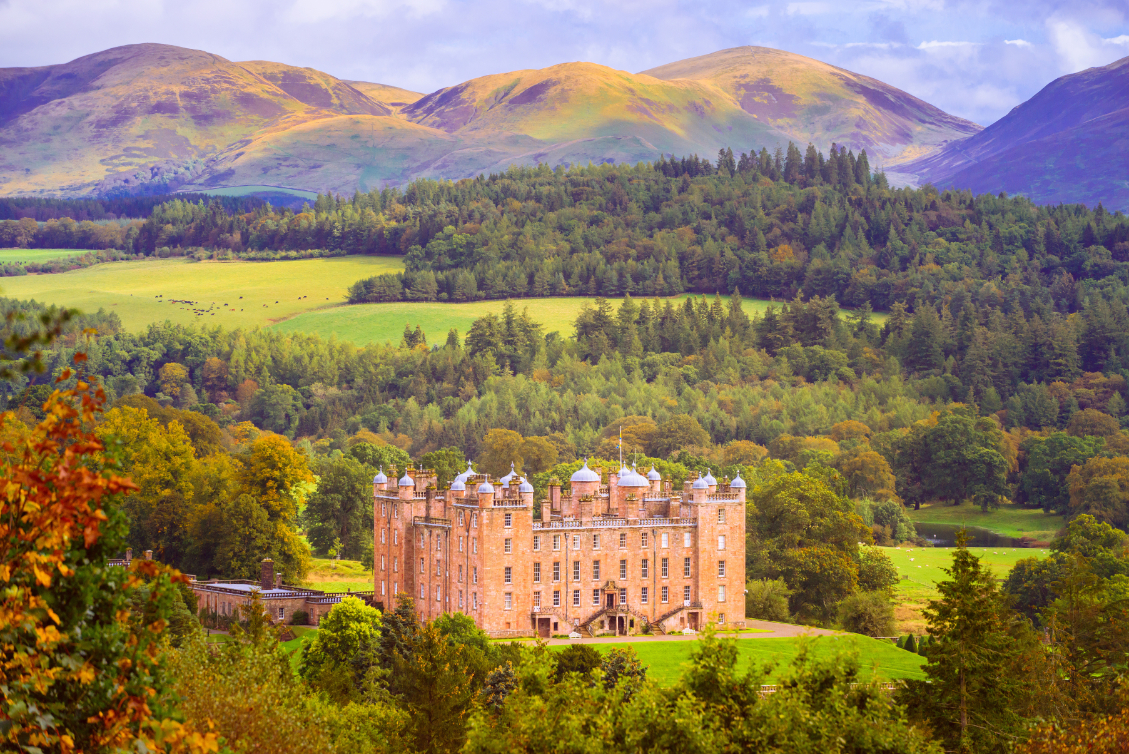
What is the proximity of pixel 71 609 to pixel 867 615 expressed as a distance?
261 ft

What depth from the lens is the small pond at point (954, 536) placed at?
5630 inches

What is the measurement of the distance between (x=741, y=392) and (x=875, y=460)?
41.1 meters

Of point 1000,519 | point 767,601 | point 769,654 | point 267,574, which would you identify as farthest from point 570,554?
point 1000,519

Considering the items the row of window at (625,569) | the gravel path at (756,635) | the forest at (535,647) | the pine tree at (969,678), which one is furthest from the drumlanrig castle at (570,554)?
the pine tree at (969,678)

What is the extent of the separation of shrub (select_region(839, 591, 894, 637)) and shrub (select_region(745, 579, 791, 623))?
4.12 metres

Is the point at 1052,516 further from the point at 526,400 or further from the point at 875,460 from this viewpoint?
the point at 526,400

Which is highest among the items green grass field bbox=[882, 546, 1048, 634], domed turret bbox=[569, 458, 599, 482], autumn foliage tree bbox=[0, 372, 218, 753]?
autumn foliage tree bbox=[0, 372, 218, 753]

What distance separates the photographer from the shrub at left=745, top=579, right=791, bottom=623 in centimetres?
9675

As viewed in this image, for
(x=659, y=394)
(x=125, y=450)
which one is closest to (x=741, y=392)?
(x=659, y=394)

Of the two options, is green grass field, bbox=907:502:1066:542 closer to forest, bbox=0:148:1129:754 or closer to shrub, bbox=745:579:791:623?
forest, bbox=0:148:1129:754

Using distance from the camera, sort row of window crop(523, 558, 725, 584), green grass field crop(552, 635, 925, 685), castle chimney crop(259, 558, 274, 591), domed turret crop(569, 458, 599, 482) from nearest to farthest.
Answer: green grass field crop(552, 635, 925, 685), row of window crop(523, 558, 725, 584), domed turret crop(569, 458, 599, 482), castle chimney crop(259, 558, 274, 591)

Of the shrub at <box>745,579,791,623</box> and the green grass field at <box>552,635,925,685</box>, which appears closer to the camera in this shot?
the green grass field at <box>552,635,925,685</box>

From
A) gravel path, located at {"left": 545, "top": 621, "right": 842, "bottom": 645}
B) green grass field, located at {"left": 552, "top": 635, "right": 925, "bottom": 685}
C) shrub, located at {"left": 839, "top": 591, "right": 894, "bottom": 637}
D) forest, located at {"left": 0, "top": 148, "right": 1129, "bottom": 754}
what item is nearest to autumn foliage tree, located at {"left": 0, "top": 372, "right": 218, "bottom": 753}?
forest, located at {"left": 0, "top": 148, "right": 1129, "bottom": 754}

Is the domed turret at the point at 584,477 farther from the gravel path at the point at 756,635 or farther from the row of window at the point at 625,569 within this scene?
the gravel path at the point at 756,635
